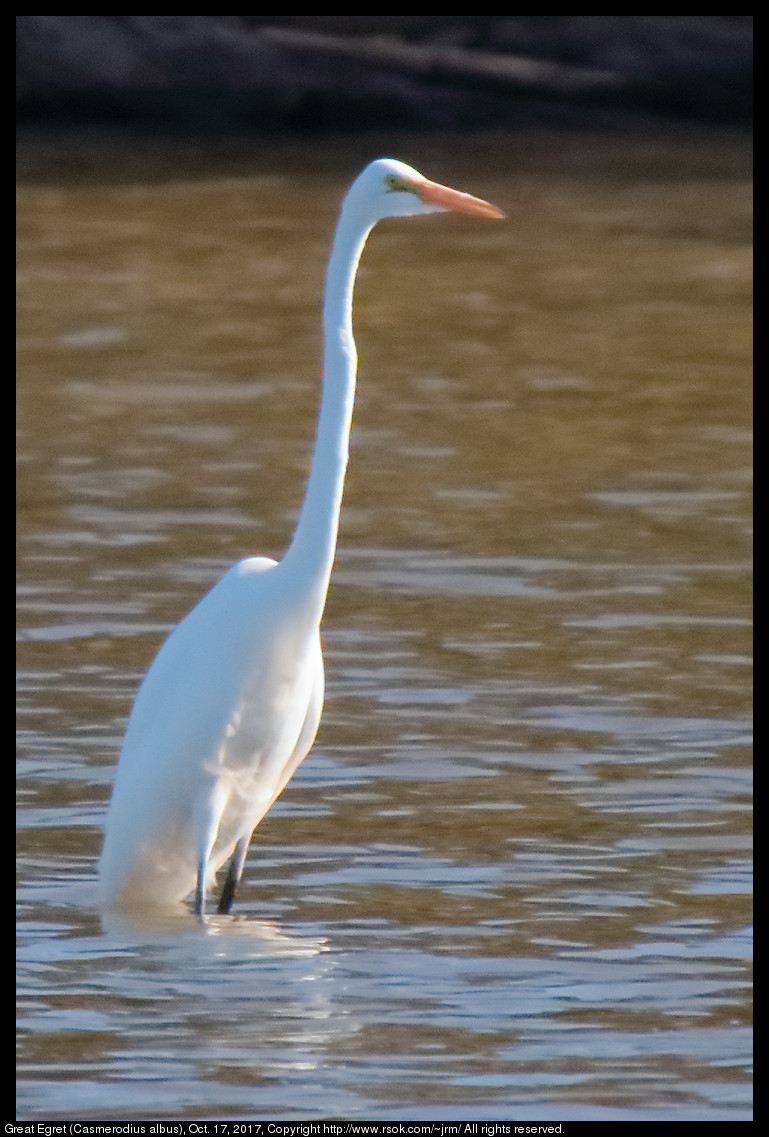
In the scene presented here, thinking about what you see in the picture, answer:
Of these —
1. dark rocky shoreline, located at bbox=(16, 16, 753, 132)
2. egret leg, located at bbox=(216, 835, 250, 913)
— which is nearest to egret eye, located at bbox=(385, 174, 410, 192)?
egret leg, located at bbox=(216, 835, 250, 913)

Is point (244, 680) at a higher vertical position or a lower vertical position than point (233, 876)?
higher

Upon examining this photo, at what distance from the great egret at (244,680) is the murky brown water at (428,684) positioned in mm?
183

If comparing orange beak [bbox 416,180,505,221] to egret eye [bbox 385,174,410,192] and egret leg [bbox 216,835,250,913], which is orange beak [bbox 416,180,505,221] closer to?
egret eye [bbox 385,174,410,192]

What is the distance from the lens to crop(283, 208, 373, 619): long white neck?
4871mm

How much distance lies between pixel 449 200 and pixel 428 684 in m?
1.71

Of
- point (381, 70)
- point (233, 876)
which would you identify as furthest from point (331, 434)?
point (381, 70)

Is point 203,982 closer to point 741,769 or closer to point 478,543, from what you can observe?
point 741,769

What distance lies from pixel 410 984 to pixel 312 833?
3.03 ft

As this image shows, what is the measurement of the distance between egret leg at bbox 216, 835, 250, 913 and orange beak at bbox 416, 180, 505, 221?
4.34 ft

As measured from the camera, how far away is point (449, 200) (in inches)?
196

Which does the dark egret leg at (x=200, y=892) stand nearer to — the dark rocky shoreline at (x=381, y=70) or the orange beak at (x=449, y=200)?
the orange beak at (x=449, y=200)

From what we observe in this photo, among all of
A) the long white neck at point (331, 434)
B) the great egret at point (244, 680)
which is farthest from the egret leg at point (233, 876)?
the long white neck at point (331, 434)

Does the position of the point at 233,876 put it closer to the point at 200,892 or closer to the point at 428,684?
the point at 200,892
